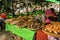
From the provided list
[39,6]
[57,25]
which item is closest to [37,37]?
[57,25]

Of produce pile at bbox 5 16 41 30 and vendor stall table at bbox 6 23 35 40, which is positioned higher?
produce pile at bbox 5 16 41 30

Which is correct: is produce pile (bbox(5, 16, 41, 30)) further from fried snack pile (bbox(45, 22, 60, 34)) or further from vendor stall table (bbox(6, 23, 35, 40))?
fried snack pile (bbox(45, 22, 60, 34))

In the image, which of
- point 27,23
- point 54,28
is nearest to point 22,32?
point 27,23

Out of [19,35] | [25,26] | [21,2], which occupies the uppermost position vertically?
[21,2]

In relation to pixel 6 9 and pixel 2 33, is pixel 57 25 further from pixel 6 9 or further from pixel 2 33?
pixel 2 33

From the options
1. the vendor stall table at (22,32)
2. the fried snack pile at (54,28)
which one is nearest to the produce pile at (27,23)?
the vendor stall table at (22,32)

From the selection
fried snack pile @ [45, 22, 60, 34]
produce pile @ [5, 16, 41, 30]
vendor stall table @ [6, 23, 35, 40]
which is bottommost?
vendor stall table @ [6, 23, 35, 40]

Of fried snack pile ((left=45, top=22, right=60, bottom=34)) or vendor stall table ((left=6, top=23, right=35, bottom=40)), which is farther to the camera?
vendor stall table ((left=6, top=23, right=35, bottom=40))

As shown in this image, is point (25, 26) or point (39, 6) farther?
point (39, 6)

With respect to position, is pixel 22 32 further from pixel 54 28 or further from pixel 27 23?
pixel 54 28

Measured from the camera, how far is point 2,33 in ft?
11.6

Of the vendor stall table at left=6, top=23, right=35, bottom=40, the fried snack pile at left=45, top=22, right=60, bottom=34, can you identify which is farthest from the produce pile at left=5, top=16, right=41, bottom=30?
the fried snack pile at left=45, top=22, right=60, bottom=34

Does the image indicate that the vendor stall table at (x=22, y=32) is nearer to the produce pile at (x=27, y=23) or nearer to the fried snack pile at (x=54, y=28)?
the produce pile at (x=27, y=23)

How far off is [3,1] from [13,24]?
3.22 feet
